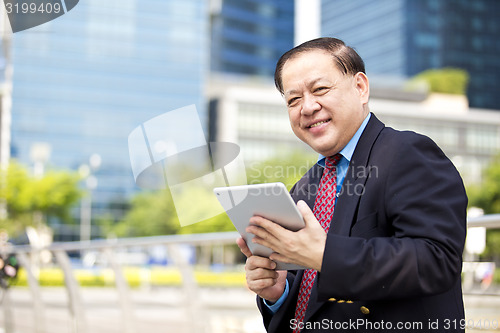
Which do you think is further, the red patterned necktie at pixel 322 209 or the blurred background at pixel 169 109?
the blurred background at pixel 169 109

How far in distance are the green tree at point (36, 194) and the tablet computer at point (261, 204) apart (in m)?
35.7

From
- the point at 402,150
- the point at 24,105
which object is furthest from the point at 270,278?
the point at 24,105

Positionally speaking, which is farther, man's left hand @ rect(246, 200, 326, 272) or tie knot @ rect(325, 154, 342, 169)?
tie knot @ rect(325, 154, 342, 169)

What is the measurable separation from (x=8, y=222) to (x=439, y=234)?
134 ft

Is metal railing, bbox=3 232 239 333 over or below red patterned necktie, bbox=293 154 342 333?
below

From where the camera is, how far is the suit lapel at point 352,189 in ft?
5.22

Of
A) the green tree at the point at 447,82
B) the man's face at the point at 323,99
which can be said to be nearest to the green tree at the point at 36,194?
the man's face at the point at 323,99

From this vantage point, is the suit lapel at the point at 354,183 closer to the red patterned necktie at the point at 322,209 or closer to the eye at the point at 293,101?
the red patterned necktie at the point at 322,209

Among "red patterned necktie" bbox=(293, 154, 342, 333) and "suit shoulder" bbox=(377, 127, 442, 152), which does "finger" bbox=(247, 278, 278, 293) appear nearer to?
"red patterned necktie" bbox=(293, 154, 342, 333)

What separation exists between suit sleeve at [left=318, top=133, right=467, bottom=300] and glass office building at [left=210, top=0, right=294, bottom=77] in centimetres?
9132

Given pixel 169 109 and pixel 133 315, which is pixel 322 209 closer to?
pixel 133 315

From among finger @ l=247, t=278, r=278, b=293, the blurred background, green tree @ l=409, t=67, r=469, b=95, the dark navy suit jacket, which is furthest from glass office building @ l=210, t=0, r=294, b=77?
the dark navy suit jacket

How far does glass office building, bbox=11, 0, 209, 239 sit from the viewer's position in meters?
71.2

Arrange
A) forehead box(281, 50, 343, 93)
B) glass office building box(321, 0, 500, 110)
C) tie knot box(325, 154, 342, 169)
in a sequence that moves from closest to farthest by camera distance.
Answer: forehead box(281, 50, 343, 93) → tie knot box(325, 154, 342, 169) → glass office building box(321, 0, 500, 110)
